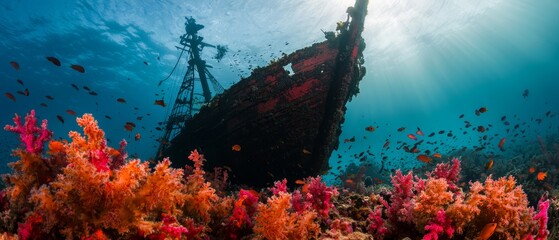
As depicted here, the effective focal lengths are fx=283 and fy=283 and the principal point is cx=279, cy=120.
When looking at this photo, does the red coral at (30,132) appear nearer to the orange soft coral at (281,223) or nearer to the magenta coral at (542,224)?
the orange soft coral at (281,223)

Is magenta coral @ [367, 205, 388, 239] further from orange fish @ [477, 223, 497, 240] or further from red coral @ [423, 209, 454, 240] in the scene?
orange fish @ [477, 223, 497, 240]

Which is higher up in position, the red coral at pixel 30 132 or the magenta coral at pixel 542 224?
the red coral at pixel 30 132

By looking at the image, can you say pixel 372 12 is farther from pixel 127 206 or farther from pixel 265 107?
pixel 127 206

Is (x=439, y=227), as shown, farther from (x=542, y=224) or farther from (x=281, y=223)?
(x=281, y=223)

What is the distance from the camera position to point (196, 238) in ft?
8.72

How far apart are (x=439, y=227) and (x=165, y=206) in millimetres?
2442

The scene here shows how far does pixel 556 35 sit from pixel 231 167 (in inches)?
3228

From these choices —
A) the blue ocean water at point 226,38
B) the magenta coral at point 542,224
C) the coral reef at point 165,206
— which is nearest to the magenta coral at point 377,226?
the coral reef at point 165,206

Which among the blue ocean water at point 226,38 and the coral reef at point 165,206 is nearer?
the coral reef at point 165,206

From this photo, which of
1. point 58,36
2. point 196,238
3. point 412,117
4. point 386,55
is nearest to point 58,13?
point 58,36

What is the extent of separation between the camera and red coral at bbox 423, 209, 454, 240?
258cm

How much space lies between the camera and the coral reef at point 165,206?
204cm

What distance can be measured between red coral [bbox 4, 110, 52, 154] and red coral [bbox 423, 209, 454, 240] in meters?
3.77

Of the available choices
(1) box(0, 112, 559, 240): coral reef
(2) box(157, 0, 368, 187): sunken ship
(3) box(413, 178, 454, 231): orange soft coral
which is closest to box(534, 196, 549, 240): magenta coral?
(1) box(0, 112, 559, 240): coral reef
